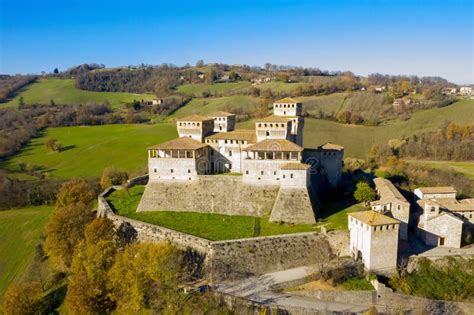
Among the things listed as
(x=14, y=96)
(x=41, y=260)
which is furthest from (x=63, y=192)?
(x=14, y=96)

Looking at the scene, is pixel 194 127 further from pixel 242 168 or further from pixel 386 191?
pixel 386 191

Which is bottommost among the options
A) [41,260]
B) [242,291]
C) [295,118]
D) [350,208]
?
[41,260]

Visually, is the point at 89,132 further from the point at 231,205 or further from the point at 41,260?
the point at 231,205

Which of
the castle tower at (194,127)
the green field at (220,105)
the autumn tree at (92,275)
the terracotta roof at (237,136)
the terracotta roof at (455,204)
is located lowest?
the autumn tree at (92,275)

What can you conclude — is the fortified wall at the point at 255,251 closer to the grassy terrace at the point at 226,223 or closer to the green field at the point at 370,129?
the grassy terrace at the point at 226,223

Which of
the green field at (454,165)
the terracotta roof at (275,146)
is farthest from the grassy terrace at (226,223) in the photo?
the green field at (454,165)

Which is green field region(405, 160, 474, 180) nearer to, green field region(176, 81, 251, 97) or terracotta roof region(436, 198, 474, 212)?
terracotta roof region(436, 198, 474, 212)

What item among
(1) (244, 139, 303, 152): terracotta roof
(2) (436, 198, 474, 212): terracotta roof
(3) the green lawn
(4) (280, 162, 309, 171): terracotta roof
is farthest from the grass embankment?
(3) the green lawn
